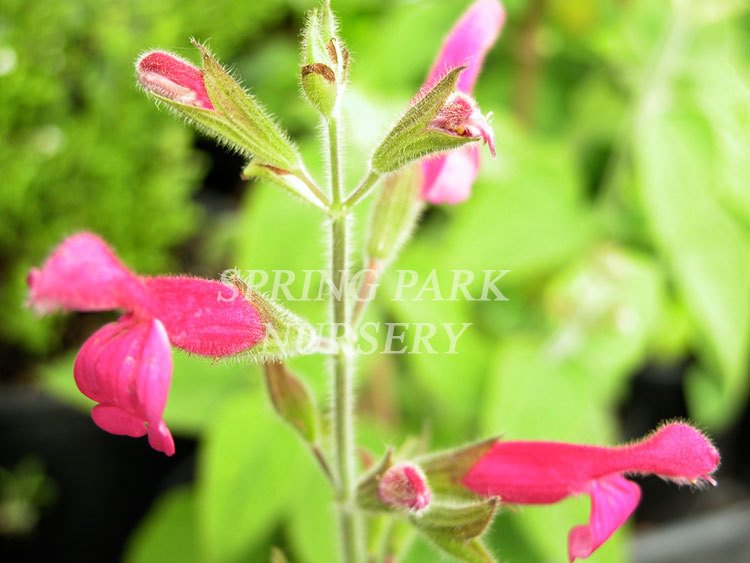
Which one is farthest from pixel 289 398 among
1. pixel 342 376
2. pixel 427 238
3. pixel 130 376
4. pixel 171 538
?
pixel 427 238

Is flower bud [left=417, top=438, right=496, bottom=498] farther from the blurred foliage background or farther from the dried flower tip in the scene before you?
the blurred foliage background

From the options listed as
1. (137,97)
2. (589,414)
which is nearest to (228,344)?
(589,414)

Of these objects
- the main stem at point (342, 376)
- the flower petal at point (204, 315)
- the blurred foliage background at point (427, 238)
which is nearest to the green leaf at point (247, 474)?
the blurred foliage background at point (427, 238)

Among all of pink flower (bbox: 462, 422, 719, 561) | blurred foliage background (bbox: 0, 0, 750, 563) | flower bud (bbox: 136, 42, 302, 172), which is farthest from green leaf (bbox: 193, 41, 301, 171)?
blurred foliage background (bbox: 0, 0, 750, 563)

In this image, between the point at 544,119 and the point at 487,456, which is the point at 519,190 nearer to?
the point at 544,119

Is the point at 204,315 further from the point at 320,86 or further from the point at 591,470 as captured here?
the point at 591,470

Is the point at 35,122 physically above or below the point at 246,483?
above
